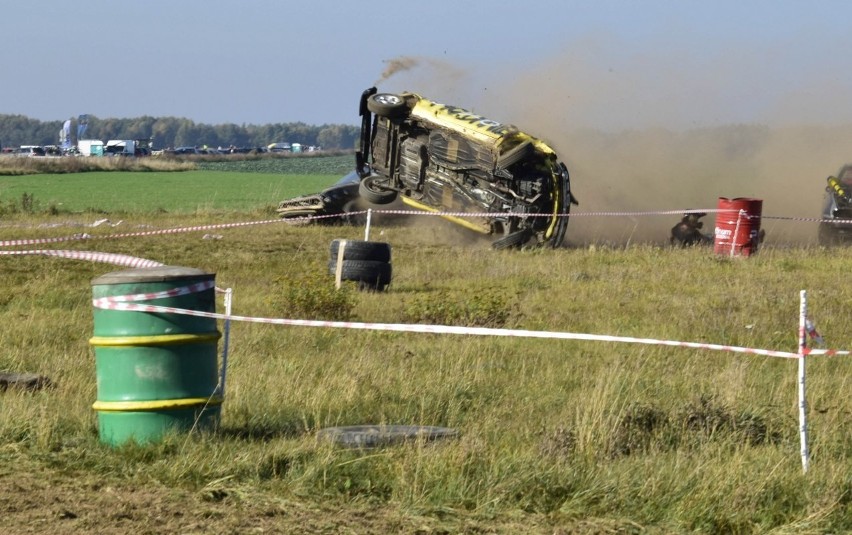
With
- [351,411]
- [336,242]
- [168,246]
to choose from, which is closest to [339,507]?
[351,411]

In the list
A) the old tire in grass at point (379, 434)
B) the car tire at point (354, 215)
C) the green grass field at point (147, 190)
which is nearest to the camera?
the old tire in grass at point (379, 434)

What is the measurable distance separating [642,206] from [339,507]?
2379 centimetres

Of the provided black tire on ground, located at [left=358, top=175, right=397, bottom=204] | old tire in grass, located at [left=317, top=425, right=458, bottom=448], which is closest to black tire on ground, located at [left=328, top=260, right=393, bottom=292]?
black tire on ground, located at [left=358, top=175, right=397, bottom=204]

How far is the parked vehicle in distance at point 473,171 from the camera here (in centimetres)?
2127

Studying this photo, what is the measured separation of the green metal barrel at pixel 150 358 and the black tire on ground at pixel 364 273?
8.66m

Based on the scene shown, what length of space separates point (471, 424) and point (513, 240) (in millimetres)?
13182

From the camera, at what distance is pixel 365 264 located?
16.3 metres

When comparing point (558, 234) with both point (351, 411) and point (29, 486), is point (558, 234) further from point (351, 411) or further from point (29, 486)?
point (29, 486)

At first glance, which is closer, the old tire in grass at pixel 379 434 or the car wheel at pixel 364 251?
the old tire in grass at pixel 379 434

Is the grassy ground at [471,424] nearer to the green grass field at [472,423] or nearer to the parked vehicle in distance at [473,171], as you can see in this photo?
the green grass field at [472,423]

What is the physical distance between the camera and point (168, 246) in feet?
73.7

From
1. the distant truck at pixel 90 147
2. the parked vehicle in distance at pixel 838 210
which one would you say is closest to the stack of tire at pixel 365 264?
the parked vehicle in distance at pixel 838 210

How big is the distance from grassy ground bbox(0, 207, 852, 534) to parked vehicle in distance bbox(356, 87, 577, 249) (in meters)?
5.58

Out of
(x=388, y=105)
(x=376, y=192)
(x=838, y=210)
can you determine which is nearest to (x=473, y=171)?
(x=388, y=105)
